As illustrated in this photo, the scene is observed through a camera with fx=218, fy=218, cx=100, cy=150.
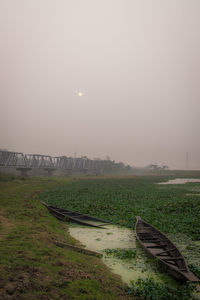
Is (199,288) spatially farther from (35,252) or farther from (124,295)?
(35,252)

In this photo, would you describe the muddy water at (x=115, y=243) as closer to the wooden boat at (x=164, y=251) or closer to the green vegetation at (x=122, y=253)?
the green vegetation at (x=122, y=253)

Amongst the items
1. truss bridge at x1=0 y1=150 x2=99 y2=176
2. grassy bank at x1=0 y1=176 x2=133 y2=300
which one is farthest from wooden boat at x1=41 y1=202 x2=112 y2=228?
truss bridge at x1=0 y1=150 x2=99 y2=176

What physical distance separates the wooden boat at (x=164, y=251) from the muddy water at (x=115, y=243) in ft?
1.80

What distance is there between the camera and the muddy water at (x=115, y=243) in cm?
763

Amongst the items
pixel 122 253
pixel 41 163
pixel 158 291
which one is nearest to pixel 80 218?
pixel 122 253

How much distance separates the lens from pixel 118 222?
15.0m

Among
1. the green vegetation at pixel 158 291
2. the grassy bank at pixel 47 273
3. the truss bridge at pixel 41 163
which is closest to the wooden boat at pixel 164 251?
the green vegetation at pixel 158 291

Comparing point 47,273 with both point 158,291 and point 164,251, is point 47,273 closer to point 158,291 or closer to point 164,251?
point 158,291

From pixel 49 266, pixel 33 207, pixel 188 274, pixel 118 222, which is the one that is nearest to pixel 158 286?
pixel 188 274

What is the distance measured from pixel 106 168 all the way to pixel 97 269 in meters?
123

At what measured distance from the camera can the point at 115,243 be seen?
428 inches

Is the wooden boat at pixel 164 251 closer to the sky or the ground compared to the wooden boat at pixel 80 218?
closer to the sky

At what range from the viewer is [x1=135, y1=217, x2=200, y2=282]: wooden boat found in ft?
22.2

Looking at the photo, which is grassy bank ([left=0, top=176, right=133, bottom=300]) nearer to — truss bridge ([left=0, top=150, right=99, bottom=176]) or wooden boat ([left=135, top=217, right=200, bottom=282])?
wooden boat ([left=135, top=217, right=200, bottom=282])
